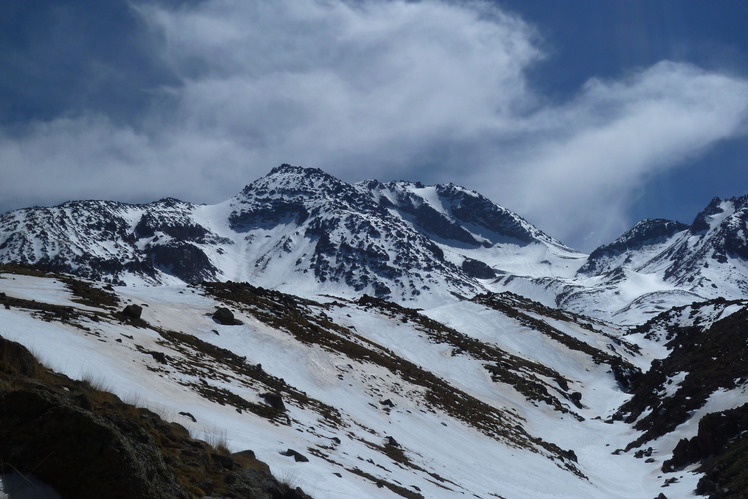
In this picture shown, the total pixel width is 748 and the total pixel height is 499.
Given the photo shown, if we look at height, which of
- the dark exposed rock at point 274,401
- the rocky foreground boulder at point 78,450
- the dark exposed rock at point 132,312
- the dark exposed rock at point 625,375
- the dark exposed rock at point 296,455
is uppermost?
the dark exposed rock at point 625,375

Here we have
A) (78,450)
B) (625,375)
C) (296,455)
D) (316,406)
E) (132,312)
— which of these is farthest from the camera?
(625,375)

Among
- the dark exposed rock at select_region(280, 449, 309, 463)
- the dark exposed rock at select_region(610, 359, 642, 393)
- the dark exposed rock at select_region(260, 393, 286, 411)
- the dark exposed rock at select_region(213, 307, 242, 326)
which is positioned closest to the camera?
the dark exposed rock at select_region(280, 449, 309, 463)

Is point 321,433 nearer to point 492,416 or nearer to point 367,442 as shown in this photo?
point 367,442

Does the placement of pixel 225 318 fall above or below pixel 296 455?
above

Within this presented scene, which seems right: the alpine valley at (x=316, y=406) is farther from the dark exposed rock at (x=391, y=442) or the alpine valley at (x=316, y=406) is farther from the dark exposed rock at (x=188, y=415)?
the dark exposed rock at (x=391, y=442)

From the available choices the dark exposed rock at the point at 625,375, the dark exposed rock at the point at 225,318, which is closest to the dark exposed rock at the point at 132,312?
the dark exposed rock at the point at 225,318

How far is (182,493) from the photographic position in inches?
285

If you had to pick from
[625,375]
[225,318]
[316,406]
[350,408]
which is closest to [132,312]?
[225,318]

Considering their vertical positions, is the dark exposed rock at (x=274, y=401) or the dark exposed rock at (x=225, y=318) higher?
the dark exposed rock at (x=225, y=318)

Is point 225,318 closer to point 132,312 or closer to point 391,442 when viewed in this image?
point 132,312

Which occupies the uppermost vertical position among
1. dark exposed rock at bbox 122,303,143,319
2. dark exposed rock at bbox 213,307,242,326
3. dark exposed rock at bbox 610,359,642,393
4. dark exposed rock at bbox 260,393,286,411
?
dark exposed rock at bbox 610,359,642,393

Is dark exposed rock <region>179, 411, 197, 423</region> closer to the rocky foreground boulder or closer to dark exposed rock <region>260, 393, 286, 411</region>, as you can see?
the rocky foreground boulder

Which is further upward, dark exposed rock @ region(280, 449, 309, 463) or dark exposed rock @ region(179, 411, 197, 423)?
dark exposed rock @ region(179, 411, 197, 423)

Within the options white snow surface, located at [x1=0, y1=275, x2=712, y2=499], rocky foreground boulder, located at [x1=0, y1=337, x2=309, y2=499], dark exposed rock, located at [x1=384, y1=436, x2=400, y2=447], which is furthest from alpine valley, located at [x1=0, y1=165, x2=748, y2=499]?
dark exposed rock, located at [x1=384, y1=436, x2=400, y2=447]
